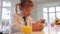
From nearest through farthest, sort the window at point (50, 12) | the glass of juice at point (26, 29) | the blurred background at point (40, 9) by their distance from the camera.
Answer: the glass of juice at point (26, 29) < the blurred background at point (40, 9) < the window at point (50, 12)

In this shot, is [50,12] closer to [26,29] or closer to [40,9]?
[40,9]

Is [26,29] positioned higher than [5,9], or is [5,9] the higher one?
[5,9]

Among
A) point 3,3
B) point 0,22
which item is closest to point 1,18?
point 0,22

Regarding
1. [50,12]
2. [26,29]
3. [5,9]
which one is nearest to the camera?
[26,29]

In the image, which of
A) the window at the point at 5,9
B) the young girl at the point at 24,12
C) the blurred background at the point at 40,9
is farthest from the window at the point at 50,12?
the young girl at the point at 24,12

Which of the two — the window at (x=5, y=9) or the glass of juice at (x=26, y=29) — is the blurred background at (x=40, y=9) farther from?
the glass of juice at (x=26, y=29)

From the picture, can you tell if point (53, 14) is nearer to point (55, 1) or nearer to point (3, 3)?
point (55, 1)

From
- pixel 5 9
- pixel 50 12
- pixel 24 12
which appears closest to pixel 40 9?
pixel 50 12

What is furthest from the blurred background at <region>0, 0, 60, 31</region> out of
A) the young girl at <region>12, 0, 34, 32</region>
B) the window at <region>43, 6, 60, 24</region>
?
the young girl at <region>12, 0, 34, 32</region>

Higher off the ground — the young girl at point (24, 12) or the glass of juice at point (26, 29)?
the young girl at point (24, 12)

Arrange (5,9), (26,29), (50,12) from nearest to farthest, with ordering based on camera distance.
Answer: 1. (26,29)
2. (5,9)
3. (50,12)

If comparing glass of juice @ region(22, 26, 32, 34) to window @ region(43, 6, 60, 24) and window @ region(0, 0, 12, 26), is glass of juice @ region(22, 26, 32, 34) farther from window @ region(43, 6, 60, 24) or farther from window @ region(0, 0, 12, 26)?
window @ region(43, 6, 60, 24)

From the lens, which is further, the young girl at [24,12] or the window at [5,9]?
the window at [5,9]

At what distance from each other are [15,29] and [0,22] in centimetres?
423
